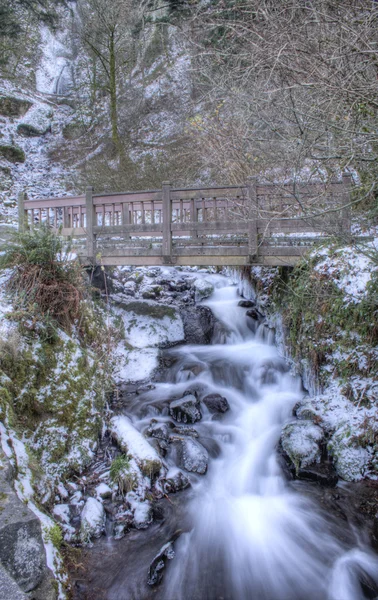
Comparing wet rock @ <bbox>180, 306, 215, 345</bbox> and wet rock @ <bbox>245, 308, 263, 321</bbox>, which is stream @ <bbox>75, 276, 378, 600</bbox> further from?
wet rock @ <bbox>245, 308, 263, 321</bbox>

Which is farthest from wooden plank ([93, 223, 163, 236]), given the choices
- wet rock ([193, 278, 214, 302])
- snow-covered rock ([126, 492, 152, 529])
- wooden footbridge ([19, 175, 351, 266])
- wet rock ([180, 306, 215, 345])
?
snow-covered rock ([126, 492, 152, 529])

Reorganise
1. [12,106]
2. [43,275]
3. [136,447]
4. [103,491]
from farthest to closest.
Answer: [12,106]
[43,275]
[136,447]
[103,491]

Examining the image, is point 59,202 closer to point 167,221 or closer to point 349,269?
point 167,221

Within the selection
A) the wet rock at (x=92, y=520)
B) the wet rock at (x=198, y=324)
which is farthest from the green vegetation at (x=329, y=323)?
the wet rock at (x=92, y=520)

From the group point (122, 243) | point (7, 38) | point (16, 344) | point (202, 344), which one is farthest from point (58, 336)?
point (7, 38)

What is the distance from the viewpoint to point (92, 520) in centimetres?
357

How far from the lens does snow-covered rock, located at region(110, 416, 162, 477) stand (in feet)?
13.8

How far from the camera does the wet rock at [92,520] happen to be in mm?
3490

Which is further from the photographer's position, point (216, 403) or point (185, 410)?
point (216, 403)

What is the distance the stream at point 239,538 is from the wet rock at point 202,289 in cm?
395

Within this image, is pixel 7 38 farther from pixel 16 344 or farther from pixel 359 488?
pixel 359 488

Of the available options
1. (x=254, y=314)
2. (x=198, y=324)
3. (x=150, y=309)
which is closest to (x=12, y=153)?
(x=150, y=309)

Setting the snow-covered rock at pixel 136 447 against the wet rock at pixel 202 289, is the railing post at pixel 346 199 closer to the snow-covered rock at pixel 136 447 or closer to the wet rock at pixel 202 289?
the snow-covered rock at pixel 136 447

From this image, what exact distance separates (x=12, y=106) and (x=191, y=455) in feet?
65.6
